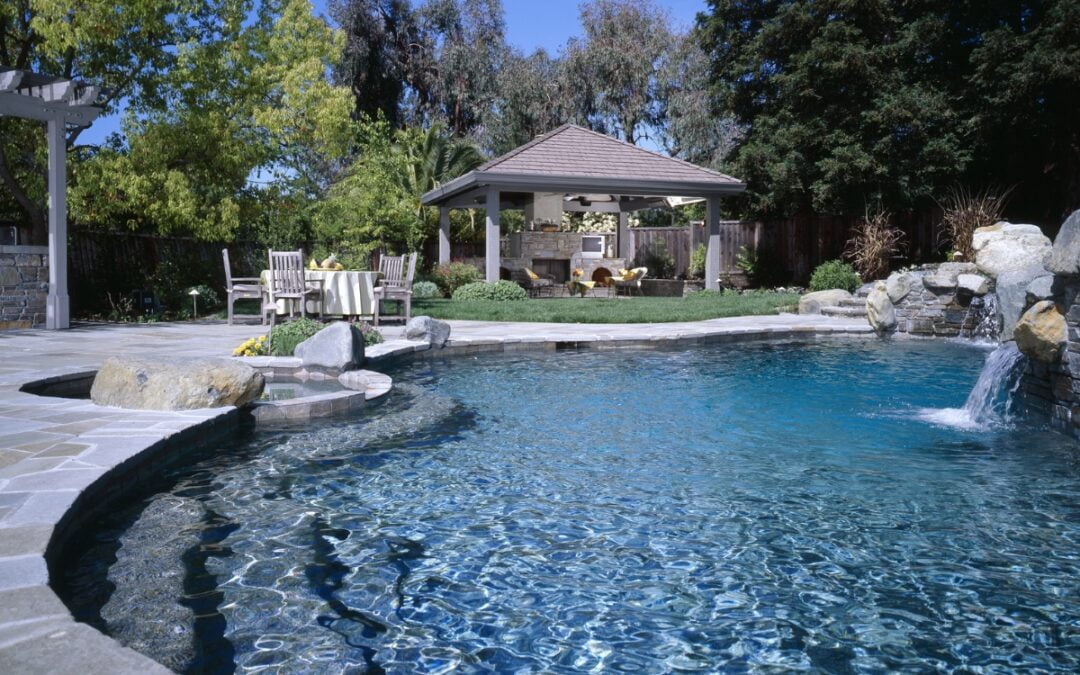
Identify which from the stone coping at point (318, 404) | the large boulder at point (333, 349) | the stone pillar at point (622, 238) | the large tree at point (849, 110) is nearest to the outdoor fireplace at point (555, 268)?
the stone pillar at point (622, 238)

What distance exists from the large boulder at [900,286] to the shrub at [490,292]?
25.0ft

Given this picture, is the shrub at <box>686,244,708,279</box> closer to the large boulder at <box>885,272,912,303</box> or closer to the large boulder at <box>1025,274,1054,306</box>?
the large boulder at <box>885,272,912,303</box>

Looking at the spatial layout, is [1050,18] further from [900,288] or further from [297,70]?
[297,70]

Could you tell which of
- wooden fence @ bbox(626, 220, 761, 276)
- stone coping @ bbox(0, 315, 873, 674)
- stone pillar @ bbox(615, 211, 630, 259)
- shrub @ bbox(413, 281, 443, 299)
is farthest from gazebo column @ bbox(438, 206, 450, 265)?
stone coping @ bbox(0, 315, 873, 674)

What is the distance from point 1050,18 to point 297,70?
14.6 meters

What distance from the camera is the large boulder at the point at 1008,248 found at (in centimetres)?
1213

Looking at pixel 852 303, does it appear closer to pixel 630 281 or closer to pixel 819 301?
pixel 819 301

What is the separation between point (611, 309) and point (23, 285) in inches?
364

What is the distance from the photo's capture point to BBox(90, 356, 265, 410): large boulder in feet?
18.5

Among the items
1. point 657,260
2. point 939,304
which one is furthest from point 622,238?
point 939,304

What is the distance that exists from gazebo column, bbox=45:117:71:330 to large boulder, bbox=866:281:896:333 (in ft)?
38.9

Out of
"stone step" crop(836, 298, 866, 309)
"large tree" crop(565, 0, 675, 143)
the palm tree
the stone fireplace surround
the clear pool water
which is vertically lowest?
the clear pool water

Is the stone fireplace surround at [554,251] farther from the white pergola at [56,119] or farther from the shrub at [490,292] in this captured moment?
the white pergola at [56,119]

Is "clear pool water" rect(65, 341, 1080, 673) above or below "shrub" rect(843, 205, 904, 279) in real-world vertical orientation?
below
